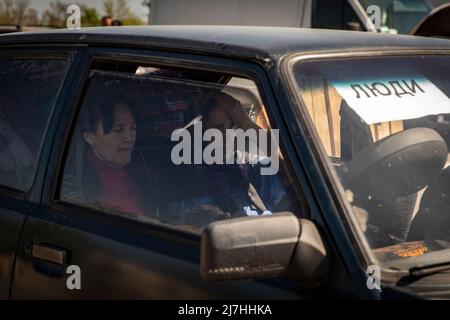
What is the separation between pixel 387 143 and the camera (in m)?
2.56

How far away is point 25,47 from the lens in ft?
11.1

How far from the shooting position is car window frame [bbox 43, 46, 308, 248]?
8.14 feet

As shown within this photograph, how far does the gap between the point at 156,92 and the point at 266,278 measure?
2.79ft

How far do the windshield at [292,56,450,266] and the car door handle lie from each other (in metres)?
0.92

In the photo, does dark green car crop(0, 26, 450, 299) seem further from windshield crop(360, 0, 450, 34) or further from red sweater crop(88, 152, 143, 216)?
windshield crop(360, 0, 450, 34)

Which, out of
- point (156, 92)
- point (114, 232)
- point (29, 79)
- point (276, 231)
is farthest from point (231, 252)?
point (29, 79)

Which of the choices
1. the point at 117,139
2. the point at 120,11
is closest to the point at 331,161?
the point at 117,139

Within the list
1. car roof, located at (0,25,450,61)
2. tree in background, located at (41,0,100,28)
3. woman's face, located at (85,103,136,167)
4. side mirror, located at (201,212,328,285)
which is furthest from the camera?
tree in background, located at (41,0,100,28)

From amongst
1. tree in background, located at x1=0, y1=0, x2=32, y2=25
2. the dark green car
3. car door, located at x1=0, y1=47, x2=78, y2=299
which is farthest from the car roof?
tree in background, located at x1=0, y1=0, x2=32, y2=25

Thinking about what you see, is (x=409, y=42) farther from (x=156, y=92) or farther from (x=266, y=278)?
(x=266, y=278)

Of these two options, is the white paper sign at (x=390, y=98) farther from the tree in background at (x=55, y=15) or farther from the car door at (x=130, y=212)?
the tree in background at (x=55, y=15)

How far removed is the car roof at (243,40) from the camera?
257cm

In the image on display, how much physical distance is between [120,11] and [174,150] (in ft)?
35.0

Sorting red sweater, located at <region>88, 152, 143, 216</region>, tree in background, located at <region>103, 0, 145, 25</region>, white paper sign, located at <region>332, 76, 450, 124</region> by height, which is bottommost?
red sweater, located at <region>88, 152, 143, 216</region>
